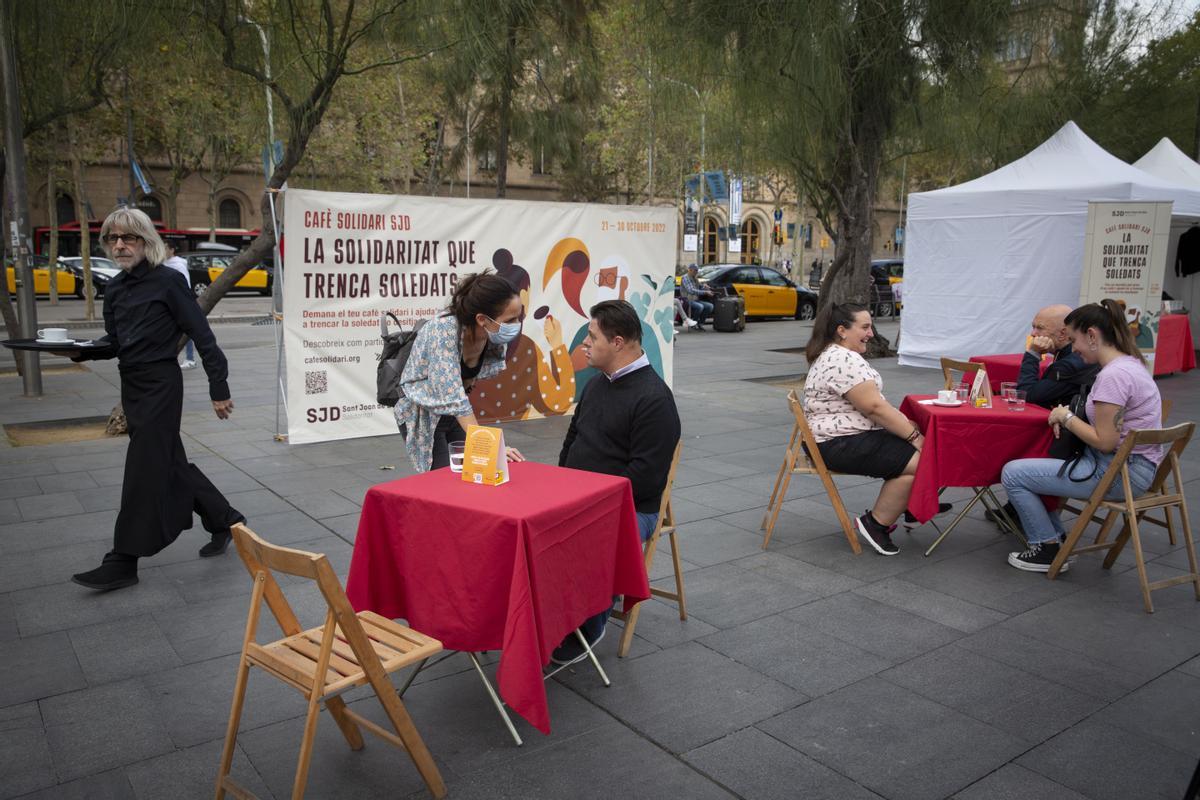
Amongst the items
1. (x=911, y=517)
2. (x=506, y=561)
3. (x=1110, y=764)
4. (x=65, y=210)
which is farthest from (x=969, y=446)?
(x=65, y=210)

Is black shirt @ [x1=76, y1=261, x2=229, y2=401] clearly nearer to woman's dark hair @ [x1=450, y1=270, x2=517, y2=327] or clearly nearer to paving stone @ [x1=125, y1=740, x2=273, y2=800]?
woman's dark hair @ [x1=450, y1=270, x2=517, y2=327]

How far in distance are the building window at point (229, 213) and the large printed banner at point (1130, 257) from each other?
3947 cm

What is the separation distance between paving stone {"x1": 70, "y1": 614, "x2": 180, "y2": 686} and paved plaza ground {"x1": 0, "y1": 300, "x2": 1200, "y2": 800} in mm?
12

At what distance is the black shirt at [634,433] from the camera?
12.5 feet

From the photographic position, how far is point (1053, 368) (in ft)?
18.0

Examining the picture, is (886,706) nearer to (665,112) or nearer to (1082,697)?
(1082,697)

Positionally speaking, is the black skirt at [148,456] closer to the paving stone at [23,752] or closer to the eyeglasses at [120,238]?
the eyeglasses at [120,238]

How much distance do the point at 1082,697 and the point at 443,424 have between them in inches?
115

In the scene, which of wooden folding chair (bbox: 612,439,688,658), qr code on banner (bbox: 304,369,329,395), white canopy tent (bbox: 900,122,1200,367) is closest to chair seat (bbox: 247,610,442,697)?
wooden folding chair (bbox: 612,439,688,658)

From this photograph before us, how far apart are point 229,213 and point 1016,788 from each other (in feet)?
150

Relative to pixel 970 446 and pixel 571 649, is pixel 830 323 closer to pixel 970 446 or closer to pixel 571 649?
pixel 970 446

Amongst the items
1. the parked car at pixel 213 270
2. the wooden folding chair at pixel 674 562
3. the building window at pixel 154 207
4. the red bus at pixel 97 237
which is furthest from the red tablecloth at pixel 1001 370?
the building window at pixel 154 207

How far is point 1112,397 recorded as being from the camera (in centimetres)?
461

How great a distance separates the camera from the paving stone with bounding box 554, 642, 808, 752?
10.9 ft
